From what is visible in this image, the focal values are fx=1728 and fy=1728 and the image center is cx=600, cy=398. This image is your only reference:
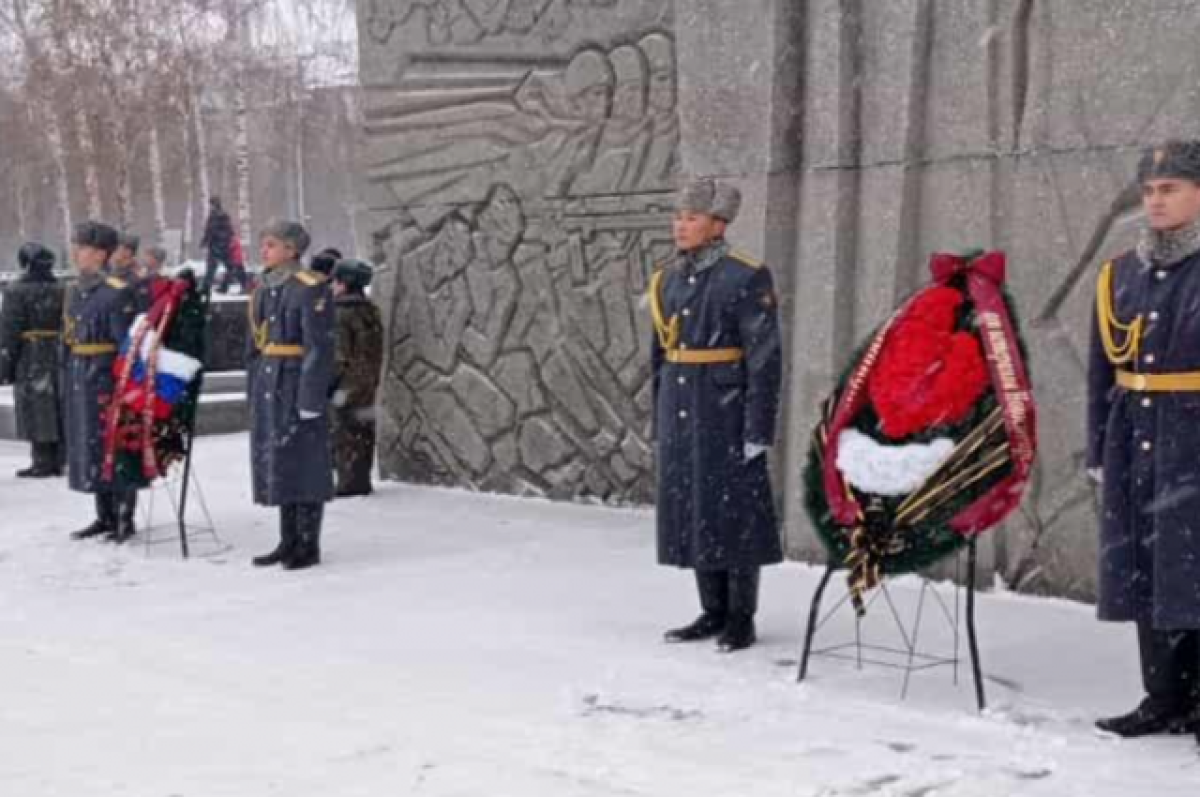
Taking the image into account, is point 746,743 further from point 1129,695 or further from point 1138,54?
point 1138,54

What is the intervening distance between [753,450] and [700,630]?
2.58 feet

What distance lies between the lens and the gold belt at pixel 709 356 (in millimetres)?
6332

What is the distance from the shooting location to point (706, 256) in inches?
252

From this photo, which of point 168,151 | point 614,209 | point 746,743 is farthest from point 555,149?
point 168,151

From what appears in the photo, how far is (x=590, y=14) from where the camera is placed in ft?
32.6

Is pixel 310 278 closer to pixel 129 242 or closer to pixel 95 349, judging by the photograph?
pixel 95 349

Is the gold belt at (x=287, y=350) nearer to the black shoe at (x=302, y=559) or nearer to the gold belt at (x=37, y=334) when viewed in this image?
the black shoe at (x=302, y=559)

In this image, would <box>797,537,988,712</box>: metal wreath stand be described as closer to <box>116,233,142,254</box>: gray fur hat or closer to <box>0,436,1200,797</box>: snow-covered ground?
<box>0,436,1200,797</box>: snow-covered ground

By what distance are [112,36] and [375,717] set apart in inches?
1036

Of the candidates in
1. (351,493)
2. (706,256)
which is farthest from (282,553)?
(706,256)

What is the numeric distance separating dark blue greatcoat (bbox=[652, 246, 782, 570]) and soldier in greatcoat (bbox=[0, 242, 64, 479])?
7337 mm

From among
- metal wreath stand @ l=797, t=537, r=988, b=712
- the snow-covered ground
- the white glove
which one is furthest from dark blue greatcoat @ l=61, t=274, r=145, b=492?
metal wreath stand @ l=797, t=537, r=988, b=712

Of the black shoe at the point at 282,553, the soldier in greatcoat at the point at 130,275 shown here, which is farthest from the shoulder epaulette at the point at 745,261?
the soldier in greatcoat at the point at 130,275

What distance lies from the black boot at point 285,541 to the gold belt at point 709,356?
2737 mm
